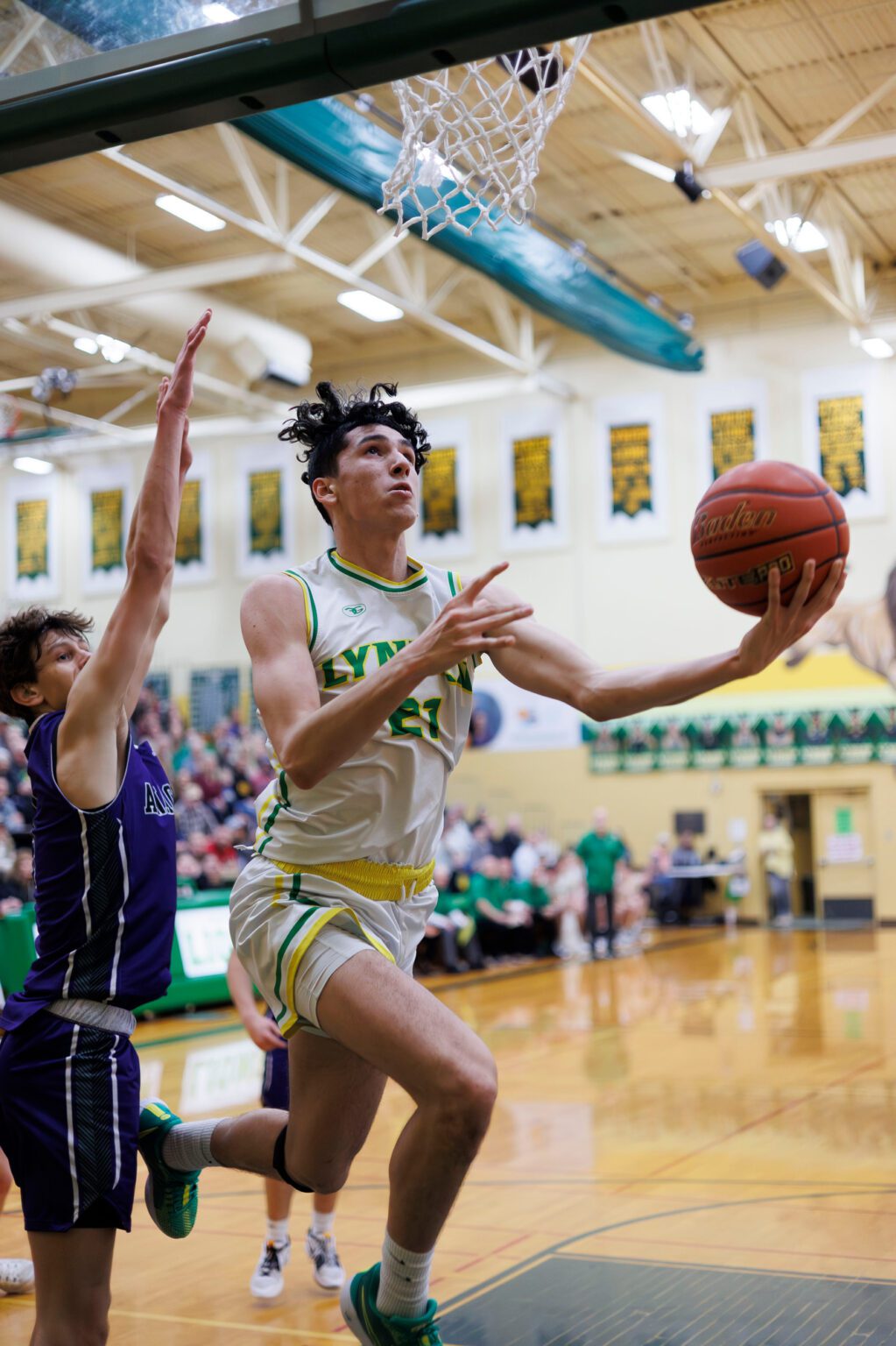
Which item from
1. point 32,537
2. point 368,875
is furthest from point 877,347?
point 368,875

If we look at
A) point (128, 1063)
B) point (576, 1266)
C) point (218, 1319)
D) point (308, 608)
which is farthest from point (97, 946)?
point (576, 1266)

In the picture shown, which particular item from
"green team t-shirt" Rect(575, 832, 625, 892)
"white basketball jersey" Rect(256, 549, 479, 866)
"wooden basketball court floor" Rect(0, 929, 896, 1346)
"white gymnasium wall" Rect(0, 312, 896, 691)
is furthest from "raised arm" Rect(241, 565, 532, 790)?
"white gymnasium wall" Rect(0, 312, 896, 691)

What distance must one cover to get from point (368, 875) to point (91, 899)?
609 mm

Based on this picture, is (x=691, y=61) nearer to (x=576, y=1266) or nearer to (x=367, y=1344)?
(x=576, y=1266)

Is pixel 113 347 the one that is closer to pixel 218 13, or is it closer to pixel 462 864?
pixel 462 864

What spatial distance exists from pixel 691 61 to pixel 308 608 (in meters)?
12.4

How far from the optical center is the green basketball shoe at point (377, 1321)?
2922 millimetres

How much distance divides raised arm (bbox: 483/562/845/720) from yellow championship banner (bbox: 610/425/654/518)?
1778 cm

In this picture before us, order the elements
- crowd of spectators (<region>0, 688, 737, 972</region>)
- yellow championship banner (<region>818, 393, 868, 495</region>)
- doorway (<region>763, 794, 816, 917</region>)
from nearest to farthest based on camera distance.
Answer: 1. crowd of spectators (<region>0, 688, 737, 972</region>)
2. yellow championship banner (<region>818, 393, 868, 495</region>)
3. doorway (<region>763, 794, 816, 917</region>)

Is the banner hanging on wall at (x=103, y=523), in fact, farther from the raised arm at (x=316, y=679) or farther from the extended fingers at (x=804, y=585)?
the extended fingers at (x=804, y=585)

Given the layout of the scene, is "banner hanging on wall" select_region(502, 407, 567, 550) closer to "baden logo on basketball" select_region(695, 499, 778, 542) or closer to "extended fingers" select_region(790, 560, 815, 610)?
"baden logo on basketball" select_region(695, 499, 778, 542)

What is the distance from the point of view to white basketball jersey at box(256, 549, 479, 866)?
319 centimetres

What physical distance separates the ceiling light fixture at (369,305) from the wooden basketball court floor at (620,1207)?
32.2ft

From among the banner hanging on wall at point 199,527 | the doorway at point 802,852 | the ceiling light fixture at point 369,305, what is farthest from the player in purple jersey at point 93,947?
the banner hanging on wall at point 199,527
